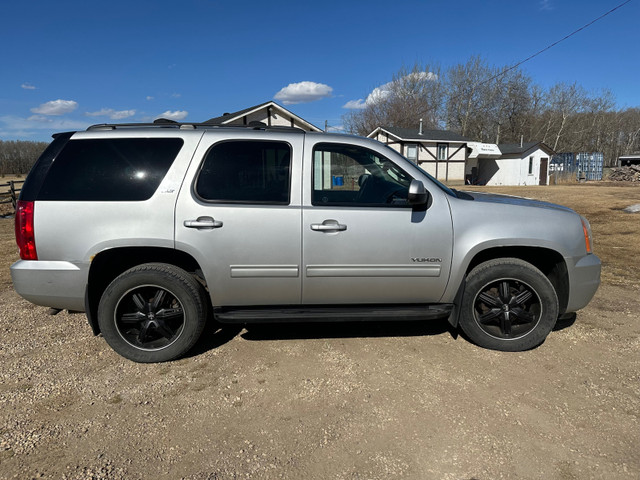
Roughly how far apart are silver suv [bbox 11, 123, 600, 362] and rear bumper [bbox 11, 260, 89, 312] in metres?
0.01

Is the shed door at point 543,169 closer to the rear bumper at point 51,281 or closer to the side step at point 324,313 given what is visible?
the side step at point 324,313

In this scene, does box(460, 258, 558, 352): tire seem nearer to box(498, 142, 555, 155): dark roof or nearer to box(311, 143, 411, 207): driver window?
box(311, 143, 411, 207): driver window

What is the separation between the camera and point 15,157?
55.9 meters

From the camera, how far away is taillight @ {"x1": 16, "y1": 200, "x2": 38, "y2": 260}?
301cm

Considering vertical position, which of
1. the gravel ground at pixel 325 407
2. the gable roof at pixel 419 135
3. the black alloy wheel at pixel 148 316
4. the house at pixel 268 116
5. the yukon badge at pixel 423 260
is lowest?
the gravel ground at pixel 325 407

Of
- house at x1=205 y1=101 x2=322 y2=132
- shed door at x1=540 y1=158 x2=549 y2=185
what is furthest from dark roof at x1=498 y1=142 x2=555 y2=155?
house at x1=205 y1=101 x2=322 y2=132

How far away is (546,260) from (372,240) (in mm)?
1761

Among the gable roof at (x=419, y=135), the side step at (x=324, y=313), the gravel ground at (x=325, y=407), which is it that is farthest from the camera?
the gable roof at (x=419, y=135)

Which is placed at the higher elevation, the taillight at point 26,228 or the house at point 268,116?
the house at point 268,116

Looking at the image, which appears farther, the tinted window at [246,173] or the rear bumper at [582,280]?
the rear bumper at [582,280]

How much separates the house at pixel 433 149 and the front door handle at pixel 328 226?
104 feet

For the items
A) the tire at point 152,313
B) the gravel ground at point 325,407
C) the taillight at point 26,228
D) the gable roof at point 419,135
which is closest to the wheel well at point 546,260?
the gravel ground at point 325,407

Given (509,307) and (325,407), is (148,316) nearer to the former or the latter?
(325,407)

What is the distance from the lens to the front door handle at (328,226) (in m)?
3.14
